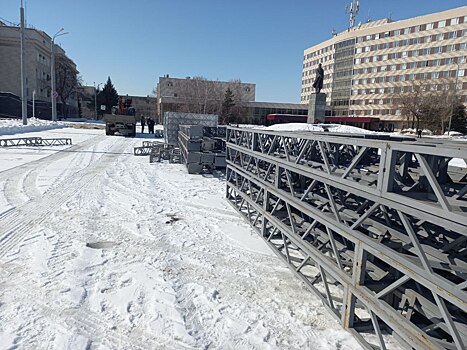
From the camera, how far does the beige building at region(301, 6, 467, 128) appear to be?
59.1 m

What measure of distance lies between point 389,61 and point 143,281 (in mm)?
77883

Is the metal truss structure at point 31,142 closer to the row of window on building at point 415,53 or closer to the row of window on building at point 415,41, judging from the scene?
the row of window on building at point 415,53

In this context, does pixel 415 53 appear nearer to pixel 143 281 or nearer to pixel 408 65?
pixel 408 65

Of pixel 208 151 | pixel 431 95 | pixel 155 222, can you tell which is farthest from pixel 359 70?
pixel 155 222

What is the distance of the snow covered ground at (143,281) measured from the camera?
3.14 meters

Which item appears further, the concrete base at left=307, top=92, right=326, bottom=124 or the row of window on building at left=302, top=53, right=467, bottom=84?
the row of window on building at left=302, top=53, right=467, bottom=84

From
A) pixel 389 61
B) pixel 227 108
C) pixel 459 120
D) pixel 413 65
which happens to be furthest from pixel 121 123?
pixel 389 61

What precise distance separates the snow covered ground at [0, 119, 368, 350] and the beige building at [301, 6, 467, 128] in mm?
57942

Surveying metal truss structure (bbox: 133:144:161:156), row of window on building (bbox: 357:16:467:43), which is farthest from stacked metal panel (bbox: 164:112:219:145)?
row of window on building (bbox: 357:16:467:43)

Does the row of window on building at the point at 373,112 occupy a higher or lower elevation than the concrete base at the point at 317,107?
higher

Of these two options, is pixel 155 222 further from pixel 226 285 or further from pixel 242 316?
pixel 242 316

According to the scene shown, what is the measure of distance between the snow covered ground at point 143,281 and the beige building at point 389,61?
57.9 meters

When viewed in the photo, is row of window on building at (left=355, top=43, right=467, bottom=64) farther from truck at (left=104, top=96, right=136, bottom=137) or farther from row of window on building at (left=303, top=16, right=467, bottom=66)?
truck at (left=104, top=96, right=136, bottom=137)

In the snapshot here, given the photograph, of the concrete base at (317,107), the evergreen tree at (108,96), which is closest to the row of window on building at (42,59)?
the evergreen tree at (108,96)
